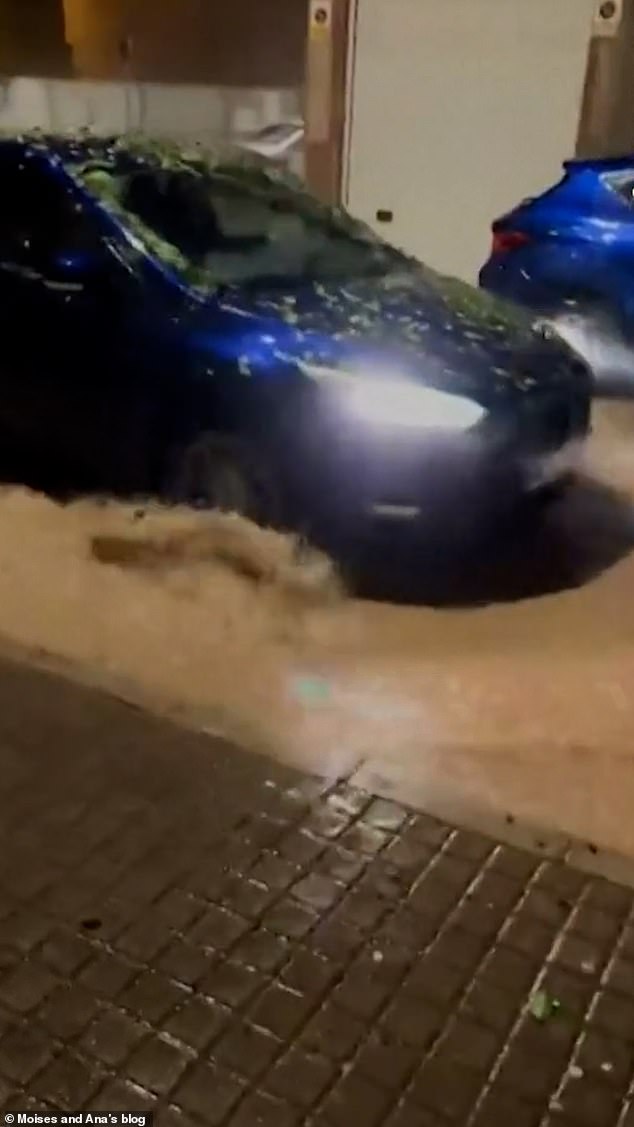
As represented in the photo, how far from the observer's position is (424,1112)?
82.0 inches

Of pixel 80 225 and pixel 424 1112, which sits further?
pixel 80 225

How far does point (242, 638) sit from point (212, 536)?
1.76ft

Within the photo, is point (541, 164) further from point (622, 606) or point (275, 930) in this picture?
point (275, 930)

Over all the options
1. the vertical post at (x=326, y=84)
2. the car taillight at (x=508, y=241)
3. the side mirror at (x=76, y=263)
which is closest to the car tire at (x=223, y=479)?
the side mirror at (x=76, y=263)

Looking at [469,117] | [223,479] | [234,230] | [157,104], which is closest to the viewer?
[223,479]

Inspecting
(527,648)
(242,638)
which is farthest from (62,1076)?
(527,648)

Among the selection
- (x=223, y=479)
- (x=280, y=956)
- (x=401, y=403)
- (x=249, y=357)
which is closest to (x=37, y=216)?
(x=249, y=357)

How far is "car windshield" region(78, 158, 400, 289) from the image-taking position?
13.6ft

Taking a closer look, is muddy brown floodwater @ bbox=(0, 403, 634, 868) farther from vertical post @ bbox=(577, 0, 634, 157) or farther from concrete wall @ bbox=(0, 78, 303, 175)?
concrete wall @ bbox=(0, 78, 303, 175)

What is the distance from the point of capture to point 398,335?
12.8 ft

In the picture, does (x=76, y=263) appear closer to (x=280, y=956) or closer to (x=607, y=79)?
(x=280, y=956)

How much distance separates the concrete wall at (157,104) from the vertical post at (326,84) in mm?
269

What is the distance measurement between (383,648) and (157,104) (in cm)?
423

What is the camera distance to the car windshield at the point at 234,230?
415cm
